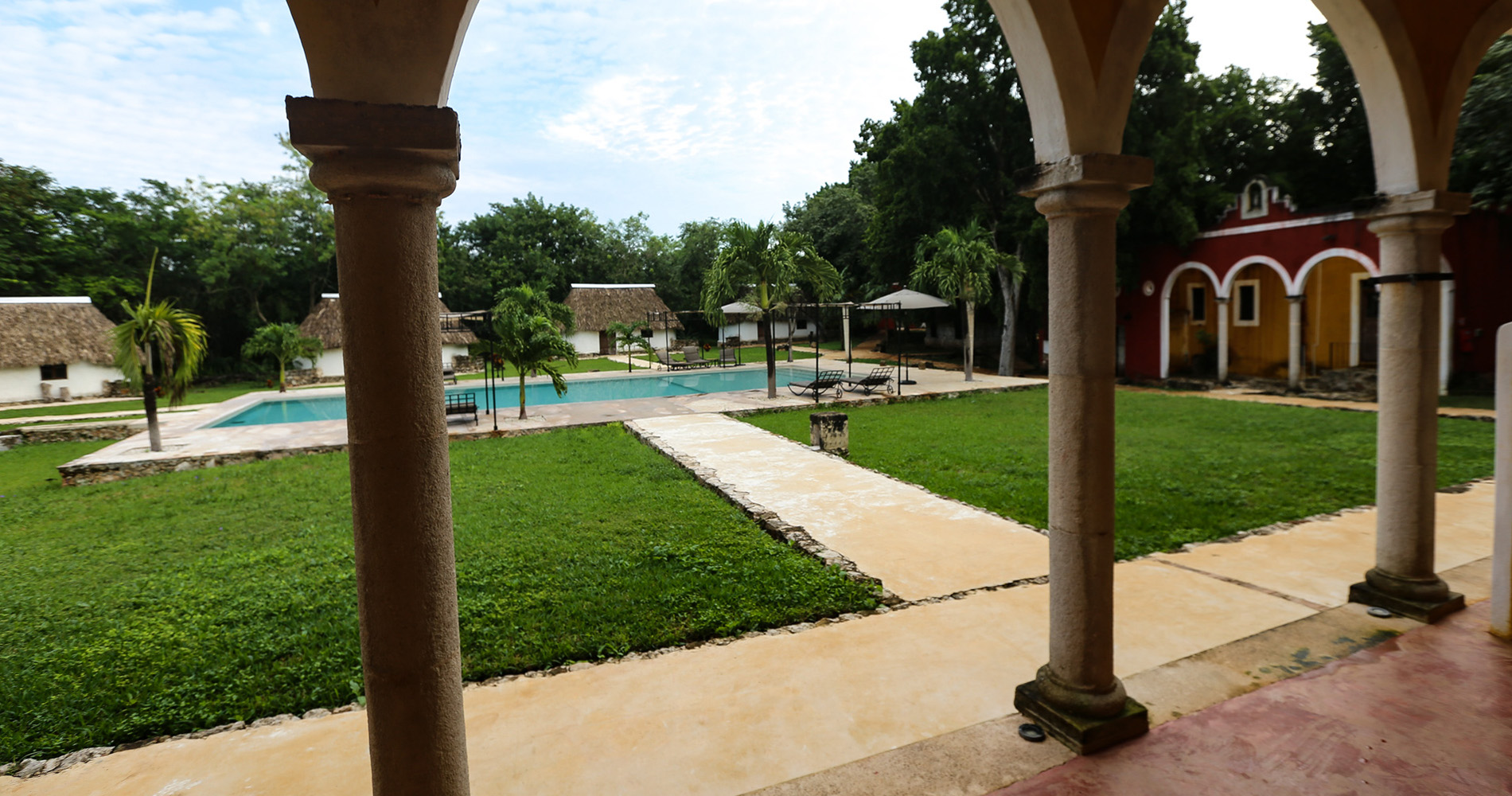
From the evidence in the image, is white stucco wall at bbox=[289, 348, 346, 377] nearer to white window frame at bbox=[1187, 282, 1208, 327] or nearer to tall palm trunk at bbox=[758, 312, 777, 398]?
tall palm trunk at bbox=[758, 312, 777, 398]

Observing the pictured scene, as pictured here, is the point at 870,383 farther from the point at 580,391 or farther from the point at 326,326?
the point at 326,326

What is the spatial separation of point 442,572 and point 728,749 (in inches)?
63.7

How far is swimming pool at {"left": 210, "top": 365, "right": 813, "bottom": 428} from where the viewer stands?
18.3m

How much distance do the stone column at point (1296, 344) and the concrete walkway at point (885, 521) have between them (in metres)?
13.3

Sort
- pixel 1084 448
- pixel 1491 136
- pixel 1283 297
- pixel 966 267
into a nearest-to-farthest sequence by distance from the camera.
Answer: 1. pixel 1084 448
2. pixel 1491 136
3. pixel 1283 297
4. pixel 966 267

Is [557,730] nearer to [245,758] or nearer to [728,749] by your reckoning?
[728,749]

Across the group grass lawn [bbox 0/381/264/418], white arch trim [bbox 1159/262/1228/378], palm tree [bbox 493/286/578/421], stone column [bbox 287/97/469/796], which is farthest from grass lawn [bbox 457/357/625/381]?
stone column [bbox 287/97/469/796]

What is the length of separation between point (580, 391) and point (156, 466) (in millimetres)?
11627

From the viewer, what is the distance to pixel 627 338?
31.3m

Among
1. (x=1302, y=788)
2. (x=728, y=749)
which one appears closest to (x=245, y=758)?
(x=728, y=749)

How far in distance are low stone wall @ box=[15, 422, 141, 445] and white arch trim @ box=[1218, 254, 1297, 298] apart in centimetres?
2555

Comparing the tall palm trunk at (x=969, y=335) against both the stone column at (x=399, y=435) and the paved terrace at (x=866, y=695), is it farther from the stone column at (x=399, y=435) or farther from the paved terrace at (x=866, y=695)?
the stone column at (x=399, y=435)

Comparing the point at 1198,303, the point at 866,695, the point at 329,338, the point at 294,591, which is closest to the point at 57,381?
the point at 329,338

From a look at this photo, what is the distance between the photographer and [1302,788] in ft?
9.21
